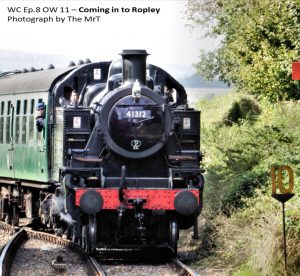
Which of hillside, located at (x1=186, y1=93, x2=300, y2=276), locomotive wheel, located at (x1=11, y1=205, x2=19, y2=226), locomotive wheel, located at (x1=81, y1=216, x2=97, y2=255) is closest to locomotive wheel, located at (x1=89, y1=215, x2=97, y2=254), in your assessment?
locomotive wheel, located at (x1=81, y1=216, x2=97, y2=255)

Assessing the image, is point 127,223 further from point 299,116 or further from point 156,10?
point 299,116

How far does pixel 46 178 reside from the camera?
16.0m

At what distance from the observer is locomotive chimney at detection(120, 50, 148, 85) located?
46.2 feet

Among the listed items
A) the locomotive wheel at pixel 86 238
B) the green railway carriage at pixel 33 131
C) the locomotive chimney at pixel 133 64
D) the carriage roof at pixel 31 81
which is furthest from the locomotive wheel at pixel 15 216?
the locomotive chimney at pixel 133 64

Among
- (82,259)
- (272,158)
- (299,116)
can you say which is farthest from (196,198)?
(299,116)

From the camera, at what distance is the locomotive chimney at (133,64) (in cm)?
1408

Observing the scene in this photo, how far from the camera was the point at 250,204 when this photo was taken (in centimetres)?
1451

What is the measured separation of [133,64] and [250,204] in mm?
2892

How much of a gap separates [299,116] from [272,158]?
3966mm

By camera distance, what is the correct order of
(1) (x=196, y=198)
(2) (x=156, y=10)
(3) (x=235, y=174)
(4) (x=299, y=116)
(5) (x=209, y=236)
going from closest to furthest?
(1) (x=196, y=198), (5) (x=209, y=236), (2) (x=156, y=10), (3) (x=235, y=174), (4) (x=299, y=116)

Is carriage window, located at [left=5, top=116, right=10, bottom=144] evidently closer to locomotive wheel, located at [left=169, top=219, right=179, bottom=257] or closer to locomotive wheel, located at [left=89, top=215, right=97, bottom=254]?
locomotive wheel, located at [left=89, top=215, right=97, bottom=254]

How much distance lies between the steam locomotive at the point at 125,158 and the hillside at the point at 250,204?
67cm

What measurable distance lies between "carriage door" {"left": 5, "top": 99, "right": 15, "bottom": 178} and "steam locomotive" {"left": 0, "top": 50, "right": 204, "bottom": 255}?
3.49m

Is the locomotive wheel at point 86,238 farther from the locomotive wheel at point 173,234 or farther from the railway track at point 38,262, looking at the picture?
the locomotive wheel at point 173,234
